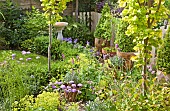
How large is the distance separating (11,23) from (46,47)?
4.11ft

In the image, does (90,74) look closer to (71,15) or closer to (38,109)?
(38,109)

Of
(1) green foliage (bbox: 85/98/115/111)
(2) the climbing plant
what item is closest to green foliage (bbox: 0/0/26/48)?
(1) green foliage (bbox: 85/98/115/111)

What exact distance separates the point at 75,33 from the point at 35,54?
141 centimetres

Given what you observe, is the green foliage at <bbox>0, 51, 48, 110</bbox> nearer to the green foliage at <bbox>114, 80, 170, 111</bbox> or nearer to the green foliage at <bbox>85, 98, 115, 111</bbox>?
the green foliage at <bbox>85, 98, 115, 111</bbox>

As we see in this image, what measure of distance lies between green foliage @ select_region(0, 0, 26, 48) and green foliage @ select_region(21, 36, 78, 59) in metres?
0.28

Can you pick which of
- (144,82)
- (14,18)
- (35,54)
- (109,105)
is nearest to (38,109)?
(109,105)

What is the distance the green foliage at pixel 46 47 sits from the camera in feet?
19.7

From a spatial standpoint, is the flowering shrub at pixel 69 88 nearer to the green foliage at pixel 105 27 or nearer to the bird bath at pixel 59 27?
the green foliage at pixel 105 27

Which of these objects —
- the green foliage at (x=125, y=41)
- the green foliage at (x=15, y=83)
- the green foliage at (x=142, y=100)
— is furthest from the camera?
the green foliage at (x=125, y=41)

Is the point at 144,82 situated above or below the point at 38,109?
above

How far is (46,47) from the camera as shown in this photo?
20.8 ft

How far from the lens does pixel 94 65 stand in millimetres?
4531

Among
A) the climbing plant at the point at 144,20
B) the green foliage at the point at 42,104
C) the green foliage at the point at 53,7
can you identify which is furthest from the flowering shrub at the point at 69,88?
the climbing plant at the point at 144,20

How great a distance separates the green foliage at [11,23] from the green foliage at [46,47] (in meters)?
0.28
